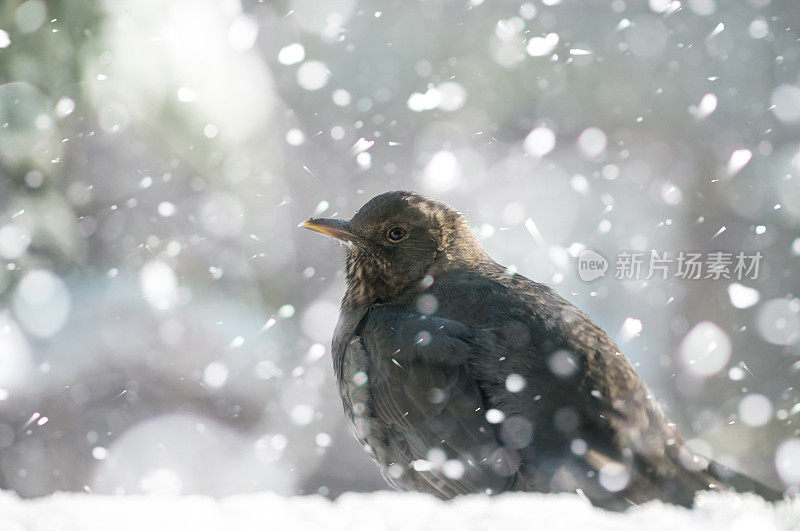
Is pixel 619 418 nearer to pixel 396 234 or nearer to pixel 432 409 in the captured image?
pixel 432 409

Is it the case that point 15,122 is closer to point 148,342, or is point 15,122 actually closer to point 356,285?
point 148,342

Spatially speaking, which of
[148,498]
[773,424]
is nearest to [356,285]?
[148,498]

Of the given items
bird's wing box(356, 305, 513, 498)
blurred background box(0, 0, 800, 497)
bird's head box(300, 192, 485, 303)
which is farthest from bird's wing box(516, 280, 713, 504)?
blurred background box(0, 0, 800, 497)

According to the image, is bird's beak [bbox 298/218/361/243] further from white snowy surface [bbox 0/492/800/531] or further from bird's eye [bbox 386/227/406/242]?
white snowy surface [bbox 0/492/800/531]

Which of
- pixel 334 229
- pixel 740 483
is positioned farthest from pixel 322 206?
pixel 740 483

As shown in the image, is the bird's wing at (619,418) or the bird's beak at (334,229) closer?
the bird's wing at (619,418)

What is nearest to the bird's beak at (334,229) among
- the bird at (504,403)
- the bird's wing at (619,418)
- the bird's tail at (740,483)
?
the bird at (504,403)

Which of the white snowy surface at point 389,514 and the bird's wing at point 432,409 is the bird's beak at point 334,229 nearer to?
the bird's wing at point 432,409
